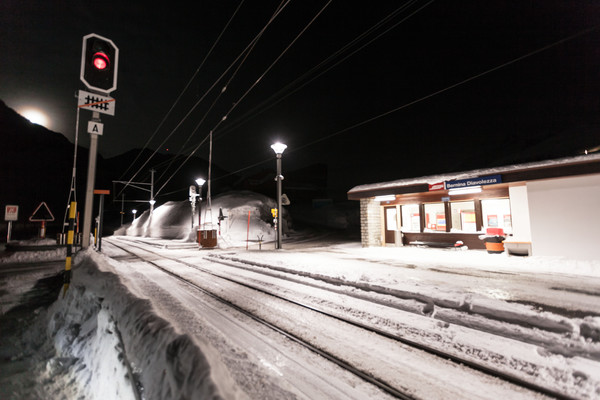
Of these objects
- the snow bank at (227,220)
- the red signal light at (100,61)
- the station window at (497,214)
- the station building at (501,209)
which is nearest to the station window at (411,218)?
the station building at (501,209)

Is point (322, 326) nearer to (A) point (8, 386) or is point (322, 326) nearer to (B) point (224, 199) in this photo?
(A) point (8, 386)

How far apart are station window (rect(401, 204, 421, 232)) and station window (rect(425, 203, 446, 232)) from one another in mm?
484

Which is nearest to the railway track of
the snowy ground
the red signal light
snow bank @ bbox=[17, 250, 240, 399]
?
the snowy ground

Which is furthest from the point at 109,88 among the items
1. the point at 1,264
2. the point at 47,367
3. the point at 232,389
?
the point at 1,264

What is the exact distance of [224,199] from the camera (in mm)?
31812

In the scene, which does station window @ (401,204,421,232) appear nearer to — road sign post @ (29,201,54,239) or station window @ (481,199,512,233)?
station window @ (481,199,512,233)

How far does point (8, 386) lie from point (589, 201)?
613 inches

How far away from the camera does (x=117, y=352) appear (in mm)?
3066

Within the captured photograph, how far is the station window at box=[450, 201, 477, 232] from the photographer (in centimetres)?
1339

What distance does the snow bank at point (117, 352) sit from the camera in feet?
6.33

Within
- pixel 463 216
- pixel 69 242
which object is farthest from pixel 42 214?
pixel 463 216

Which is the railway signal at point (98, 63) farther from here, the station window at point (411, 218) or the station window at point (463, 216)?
the station window at point (463, 216)

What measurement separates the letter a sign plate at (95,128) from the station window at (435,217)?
15.7m

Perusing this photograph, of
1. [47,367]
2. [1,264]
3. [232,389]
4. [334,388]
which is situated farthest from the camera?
[1,264]
